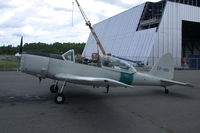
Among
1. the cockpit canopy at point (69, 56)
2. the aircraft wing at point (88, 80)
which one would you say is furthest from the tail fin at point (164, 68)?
the cockpit canopy at point (69, 56)

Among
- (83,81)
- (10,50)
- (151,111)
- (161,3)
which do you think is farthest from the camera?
(10,50)

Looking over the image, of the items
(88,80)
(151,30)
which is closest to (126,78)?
(88,80)

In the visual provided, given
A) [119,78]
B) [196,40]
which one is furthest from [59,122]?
[196,40]

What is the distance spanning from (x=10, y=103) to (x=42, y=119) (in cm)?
225

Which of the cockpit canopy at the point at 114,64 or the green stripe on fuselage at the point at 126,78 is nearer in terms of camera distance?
the cockpit canopy at the point at 114,64

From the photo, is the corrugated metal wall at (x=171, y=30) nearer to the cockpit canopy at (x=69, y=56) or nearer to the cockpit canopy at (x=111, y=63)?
the cockpit canopy at (x=111, y=63)

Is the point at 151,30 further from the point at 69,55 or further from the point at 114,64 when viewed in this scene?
the point at 69,55

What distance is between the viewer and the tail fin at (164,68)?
8812 mm

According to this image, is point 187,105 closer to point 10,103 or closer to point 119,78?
point 119,78

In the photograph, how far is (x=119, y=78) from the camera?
7703 millimetres

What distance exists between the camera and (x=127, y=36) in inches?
1403

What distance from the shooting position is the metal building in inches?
1174

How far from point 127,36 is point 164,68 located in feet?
90.1

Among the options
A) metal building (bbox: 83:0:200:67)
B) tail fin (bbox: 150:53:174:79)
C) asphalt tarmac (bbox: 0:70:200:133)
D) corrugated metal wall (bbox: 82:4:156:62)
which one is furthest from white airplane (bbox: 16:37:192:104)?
corrugated metal wall (bbox: 82:4:156:62)
